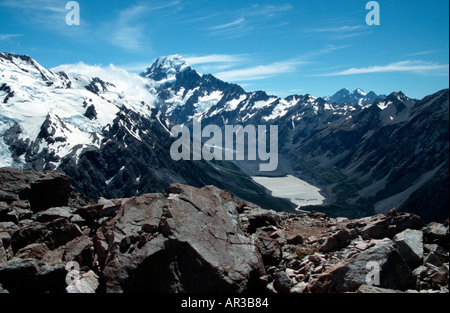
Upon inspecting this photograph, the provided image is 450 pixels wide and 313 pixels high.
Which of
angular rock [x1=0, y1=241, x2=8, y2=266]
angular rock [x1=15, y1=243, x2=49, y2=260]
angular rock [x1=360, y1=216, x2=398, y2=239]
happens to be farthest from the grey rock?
angular rock [x1=0, y1=241, x2=8, y2=266]

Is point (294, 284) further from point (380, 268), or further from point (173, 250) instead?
point (173, 250)

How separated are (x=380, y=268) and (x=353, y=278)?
53.1 inches

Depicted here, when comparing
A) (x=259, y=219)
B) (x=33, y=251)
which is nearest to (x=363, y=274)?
(x=259, y=219)

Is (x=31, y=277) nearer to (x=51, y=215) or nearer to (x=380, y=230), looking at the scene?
(x=51, y=215)

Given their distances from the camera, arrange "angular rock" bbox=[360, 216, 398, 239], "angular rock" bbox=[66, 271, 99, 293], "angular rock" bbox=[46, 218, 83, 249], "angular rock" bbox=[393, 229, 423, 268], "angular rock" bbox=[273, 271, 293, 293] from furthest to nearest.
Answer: "angular rock" bbox=[360, 216, 398, 239], "angular rock" bbox=[46, 218, 83, 249], "angular rock" bbox=[393, 229, 423, 268], "angular rock" bbox=[273, 271, 293, 293], "angular rock" bbox=[66, 271, 99, 293]

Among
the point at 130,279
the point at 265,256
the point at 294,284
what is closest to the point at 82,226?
the point at 130,279

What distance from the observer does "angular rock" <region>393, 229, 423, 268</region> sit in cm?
1752

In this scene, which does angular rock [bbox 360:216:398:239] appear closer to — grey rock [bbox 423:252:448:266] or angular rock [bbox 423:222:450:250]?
angular rock [bbox 423:222:450:250]

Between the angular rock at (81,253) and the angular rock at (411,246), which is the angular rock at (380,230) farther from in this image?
the angular rock at (81,253)

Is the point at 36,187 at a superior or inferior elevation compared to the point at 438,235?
superior

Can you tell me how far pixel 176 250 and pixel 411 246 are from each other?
12.3 metres

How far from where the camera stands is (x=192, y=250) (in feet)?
55.6

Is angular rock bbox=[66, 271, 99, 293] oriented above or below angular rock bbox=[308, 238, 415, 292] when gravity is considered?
below

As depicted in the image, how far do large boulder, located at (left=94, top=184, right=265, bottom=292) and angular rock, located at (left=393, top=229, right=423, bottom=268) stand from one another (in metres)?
7.40
